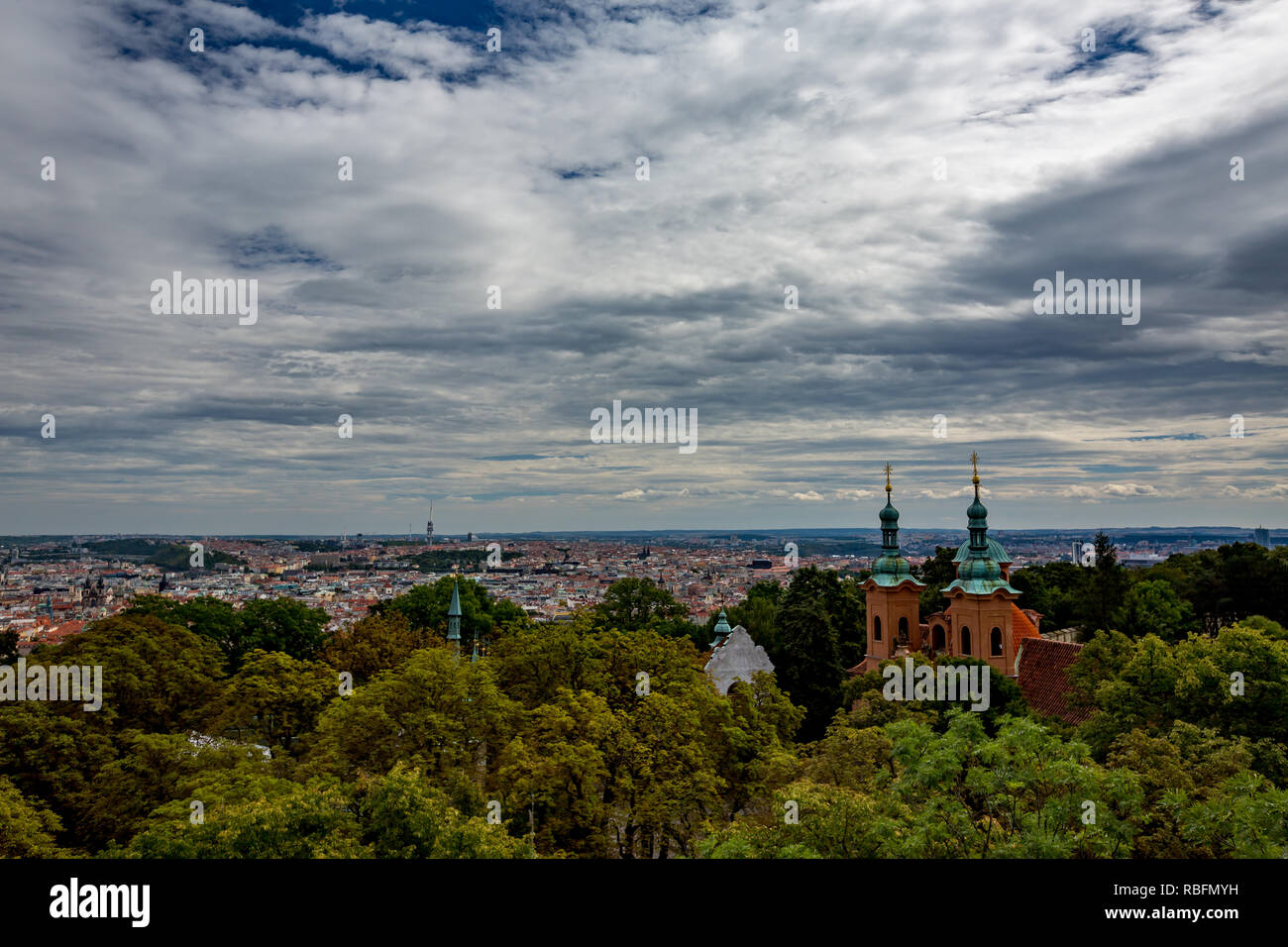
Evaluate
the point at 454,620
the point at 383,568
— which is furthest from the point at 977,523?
the point at 383,568

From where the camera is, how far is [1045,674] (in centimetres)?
3606

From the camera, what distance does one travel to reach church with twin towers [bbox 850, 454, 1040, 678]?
39.5 meters

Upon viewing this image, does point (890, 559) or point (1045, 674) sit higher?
point (890, 559)

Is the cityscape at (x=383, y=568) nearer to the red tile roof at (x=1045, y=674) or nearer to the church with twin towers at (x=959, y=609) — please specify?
the church with twin towers at (x=959, y=609)

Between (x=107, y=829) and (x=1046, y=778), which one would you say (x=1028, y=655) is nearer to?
(x=1046, y=778)

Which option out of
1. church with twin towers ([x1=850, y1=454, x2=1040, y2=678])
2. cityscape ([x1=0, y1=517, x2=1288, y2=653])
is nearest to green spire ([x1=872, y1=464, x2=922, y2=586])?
church with twin towers ([x1=850, y1=454, x2=1040, y2=678])

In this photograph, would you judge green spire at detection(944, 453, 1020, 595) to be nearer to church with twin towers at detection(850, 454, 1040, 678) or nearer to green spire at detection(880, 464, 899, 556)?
church with twin towers at detection(850, 454, 1040, 678)

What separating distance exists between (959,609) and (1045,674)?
529 centimetres

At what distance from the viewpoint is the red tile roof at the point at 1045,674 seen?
34.7 metres

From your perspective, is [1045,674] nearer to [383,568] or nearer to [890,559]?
[890,559]

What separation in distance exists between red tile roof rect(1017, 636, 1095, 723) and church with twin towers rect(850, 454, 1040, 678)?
118cm

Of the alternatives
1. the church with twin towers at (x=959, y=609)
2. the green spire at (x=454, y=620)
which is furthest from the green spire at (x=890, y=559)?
the green spire at (x=454, y=620)
